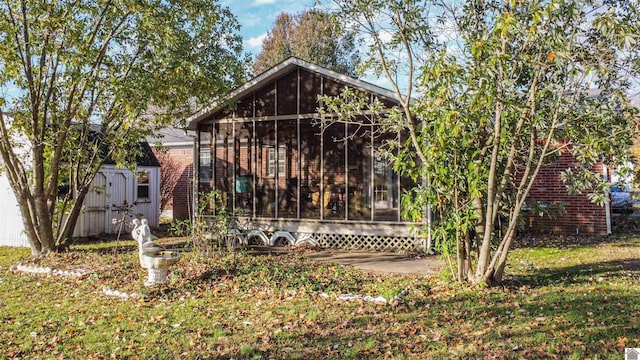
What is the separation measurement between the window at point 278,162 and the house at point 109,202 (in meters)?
3.91

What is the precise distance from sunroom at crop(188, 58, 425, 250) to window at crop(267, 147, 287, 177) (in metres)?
0.03

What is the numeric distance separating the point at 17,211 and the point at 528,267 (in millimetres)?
14345

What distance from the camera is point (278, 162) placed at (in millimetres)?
12828

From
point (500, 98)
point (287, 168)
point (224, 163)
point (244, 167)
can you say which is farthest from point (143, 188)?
point (500, 98)

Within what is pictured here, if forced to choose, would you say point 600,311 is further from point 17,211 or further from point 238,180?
point 17,211

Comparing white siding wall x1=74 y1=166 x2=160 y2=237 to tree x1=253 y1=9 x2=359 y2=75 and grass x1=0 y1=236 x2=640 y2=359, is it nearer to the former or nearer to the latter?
grass x1=0 y1=236 x2=640 y2=359

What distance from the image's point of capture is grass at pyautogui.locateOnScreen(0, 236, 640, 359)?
4.71 m

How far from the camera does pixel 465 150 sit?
22.9 feet

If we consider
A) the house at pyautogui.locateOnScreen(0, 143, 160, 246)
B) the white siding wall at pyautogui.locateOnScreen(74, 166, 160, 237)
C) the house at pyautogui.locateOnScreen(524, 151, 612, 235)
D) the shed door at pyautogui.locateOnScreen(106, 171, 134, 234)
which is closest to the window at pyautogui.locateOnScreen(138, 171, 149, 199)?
the house at pyautogui.locateOnScreen(0, 143, 160, 246)

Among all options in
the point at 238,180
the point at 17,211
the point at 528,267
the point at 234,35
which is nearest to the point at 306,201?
the point at 238,180

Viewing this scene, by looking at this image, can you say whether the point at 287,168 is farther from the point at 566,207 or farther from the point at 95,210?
the point at 566,207

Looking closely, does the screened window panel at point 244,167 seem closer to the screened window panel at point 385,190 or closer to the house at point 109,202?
the house at point 109,202

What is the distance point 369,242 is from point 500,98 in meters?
6.71

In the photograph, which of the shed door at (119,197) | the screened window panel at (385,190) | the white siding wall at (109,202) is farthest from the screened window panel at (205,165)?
the screened window panel at (385,190)
